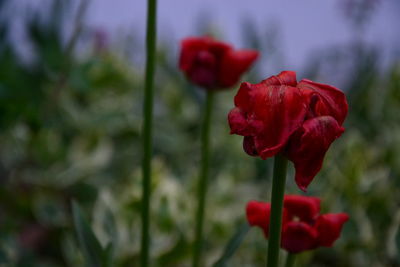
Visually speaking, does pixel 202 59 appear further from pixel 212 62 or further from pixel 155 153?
pixel 155 153

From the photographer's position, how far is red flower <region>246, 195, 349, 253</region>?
31 centimetres

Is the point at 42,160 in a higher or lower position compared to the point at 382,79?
lower

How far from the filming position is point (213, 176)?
3.67 ft

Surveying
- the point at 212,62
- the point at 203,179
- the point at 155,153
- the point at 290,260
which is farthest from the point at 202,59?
the point at 155,153

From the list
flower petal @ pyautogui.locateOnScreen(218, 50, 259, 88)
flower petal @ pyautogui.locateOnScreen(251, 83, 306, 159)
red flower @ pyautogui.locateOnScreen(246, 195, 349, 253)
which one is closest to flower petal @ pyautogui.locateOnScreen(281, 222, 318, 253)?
red flower @ pyautogui.locateOnScreen(246, 195, 349, 253)

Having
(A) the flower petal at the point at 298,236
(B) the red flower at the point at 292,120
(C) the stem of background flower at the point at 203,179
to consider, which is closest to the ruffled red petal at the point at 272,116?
→ (B) the red flower at the point at 292,120

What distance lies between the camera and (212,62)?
0.48 meters

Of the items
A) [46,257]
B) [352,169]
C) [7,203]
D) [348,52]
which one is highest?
[348,52]

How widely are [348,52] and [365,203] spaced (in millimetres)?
796

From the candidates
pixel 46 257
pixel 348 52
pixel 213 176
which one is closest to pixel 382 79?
pixel 348 52

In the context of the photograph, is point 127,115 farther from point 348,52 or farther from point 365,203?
point 348,52

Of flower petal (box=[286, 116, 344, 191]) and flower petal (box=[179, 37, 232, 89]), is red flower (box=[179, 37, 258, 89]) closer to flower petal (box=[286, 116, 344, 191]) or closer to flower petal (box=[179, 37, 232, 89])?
flower petal (box=[179, 37, 232, 89])

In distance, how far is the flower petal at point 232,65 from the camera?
48cm

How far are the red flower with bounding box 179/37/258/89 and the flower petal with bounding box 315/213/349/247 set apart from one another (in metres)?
0.20
